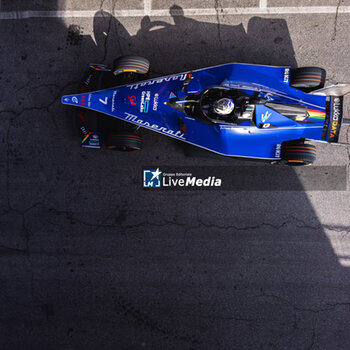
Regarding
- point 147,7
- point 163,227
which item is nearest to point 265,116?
point 163,227

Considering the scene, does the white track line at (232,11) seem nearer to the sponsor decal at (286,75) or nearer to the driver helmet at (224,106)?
the sponsor decal at (286,75)

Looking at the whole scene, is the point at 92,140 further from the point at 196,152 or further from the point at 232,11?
the point at 232,11

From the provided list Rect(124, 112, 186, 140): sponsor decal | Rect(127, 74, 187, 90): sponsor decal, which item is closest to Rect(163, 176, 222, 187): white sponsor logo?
Rect(124, 112, 186, 140): sponsor decal

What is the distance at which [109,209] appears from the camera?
15.1 ft

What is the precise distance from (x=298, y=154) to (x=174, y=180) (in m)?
2.09

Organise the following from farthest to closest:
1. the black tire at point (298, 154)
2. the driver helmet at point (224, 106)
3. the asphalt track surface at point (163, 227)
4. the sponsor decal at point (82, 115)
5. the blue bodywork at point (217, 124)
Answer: the asphalt track surface at point (163, 227) < the sponsor decal at point (82, 115) < the blue bodywork at point (217, 124) < the black tire at point (298, 154) < the driver helmet at point (224, 106)

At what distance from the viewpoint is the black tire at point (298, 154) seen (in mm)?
3859

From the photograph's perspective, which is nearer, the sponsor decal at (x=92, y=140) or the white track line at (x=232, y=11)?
the sponsor decal at (x=92, y=140)

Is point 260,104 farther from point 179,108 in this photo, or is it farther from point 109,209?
point 109,209

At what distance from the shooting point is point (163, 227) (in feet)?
15.1

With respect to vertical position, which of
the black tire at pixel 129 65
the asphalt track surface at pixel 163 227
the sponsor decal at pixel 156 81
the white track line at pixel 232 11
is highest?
the white track line at pixel 232 11

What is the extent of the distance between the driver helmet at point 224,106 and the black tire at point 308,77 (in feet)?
4.27

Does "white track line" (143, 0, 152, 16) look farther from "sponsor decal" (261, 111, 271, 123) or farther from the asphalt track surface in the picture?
"sponsor decal" (261, 111, 271, 123)
